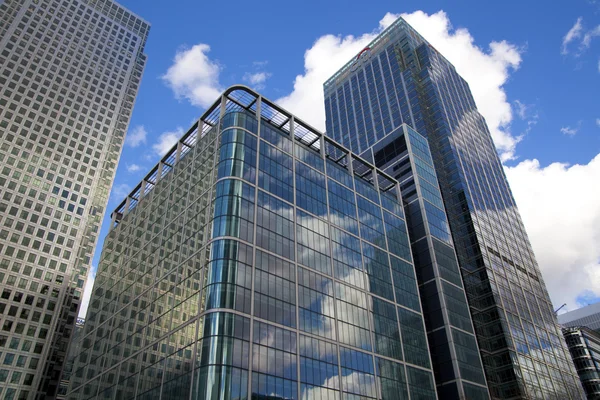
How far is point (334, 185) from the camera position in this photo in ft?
268

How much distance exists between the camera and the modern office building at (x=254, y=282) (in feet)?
183

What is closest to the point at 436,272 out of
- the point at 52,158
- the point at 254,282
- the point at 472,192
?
the point at 472,192

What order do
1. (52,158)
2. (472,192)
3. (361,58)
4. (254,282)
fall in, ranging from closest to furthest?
(254,282) → (52,158) → (472,192) → (361,58)

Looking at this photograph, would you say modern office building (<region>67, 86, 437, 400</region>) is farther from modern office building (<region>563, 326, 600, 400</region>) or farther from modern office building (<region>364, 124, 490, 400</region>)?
modern office building (<region>563, 326, 600, 400</region>)

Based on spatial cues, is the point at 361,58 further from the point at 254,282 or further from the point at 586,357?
the point at 254,282

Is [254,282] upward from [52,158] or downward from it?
downward

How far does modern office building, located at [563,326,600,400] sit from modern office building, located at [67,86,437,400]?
9140 cm

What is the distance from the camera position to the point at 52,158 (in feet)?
379

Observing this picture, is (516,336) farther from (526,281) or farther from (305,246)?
(305,246)

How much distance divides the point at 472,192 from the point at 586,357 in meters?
68.9

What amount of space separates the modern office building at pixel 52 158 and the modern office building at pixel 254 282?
17.3 m

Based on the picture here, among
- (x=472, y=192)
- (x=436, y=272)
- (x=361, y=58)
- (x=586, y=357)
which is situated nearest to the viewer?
(x=436, y=272)

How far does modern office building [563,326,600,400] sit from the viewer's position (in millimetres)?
140250

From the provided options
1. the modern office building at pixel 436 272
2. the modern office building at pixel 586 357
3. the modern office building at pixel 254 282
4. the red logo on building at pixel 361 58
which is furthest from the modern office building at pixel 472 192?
the modern office building at pixel 586 357
